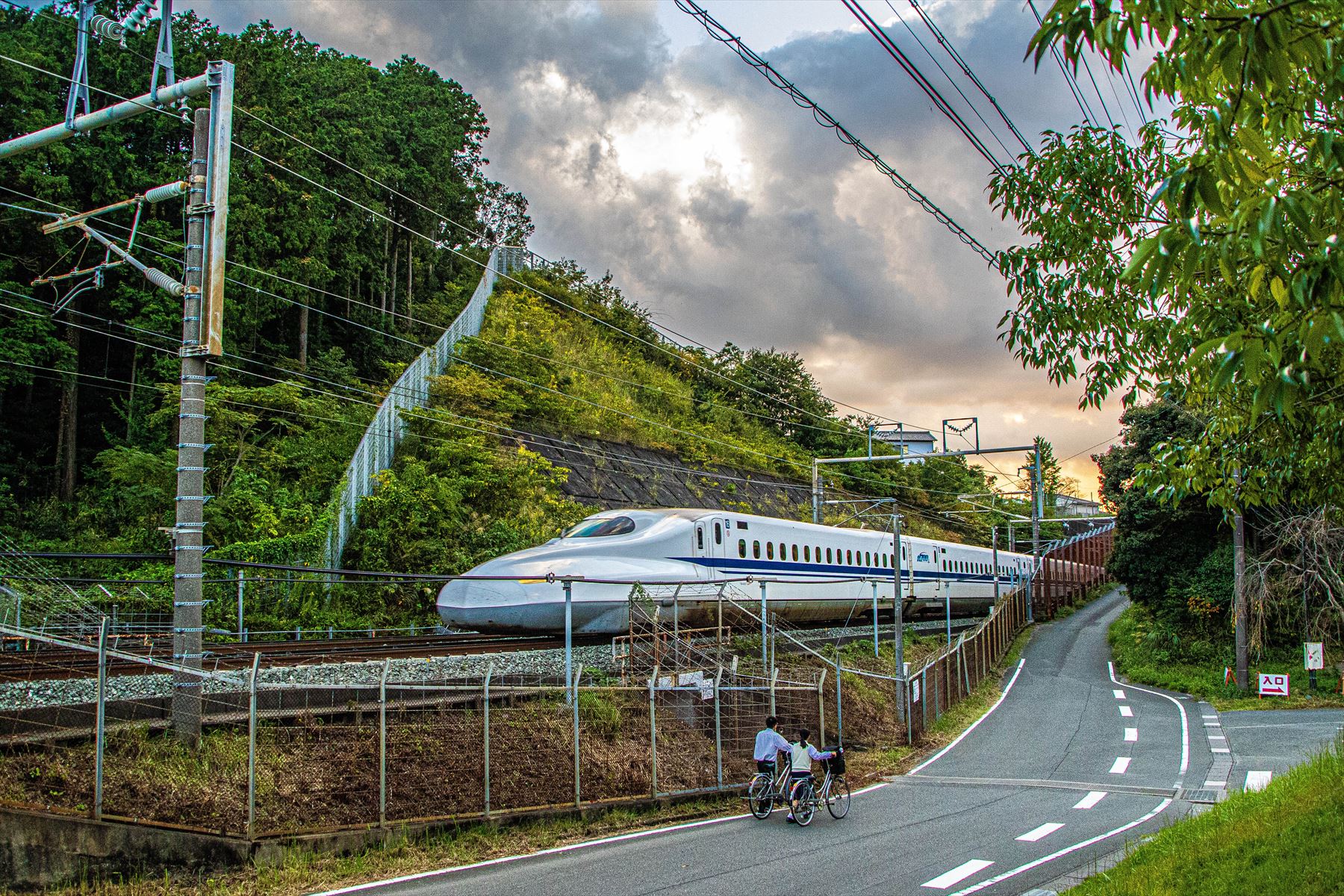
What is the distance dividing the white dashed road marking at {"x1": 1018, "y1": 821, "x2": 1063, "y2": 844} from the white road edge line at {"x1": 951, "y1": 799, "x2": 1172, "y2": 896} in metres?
0.53

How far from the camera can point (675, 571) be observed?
831 inches

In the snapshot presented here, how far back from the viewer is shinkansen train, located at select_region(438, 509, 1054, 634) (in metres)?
18.3

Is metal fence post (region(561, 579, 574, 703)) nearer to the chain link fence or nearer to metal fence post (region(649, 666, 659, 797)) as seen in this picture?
the chain link fence

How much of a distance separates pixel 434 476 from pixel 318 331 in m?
16.1

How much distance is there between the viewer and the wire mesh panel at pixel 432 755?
40.6ft

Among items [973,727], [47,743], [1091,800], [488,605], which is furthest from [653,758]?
[973,727]

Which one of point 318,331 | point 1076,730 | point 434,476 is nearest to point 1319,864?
point 1076,730

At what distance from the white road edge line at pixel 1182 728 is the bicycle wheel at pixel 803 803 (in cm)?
846

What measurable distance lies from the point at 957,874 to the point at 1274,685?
2220 centimetres

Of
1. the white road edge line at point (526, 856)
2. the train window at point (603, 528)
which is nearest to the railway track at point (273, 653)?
the train window at point (603, 528)

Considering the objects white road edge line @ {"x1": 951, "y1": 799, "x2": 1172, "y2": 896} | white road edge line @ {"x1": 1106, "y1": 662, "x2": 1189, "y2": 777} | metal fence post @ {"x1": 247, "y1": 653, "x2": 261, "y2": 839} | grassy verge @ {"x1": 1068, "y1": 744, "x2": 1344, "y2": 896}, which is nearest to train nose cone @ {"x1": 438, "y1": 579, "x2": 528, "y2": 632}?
metal fence post @ {"x1": 247, "y1": 653, "x2": 261, "y2": 839}

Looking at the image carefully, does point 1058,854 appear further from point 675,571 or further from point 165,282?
point 165,282

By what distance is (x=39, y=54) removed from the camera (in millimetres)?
30875

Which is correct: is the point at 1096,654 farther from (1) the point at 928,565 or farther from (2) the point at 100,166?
(2) the point at 100,166
